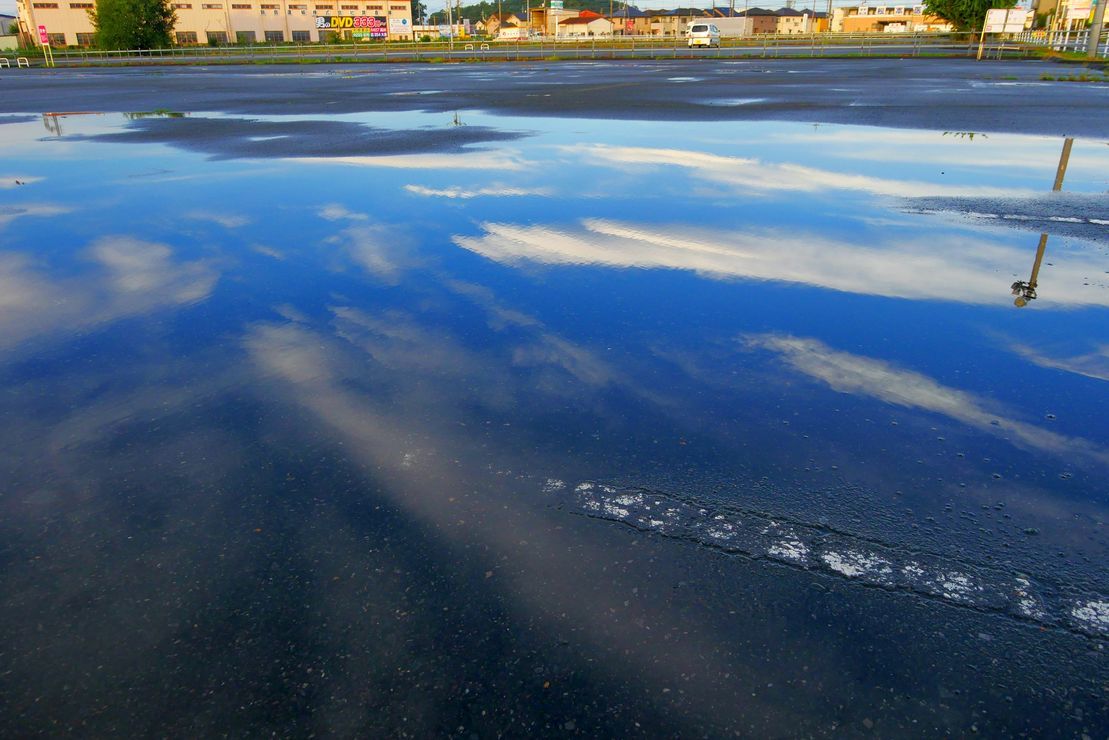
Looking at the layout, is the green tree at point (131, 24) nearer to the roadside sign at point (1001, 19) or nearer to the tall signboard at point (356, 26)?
the tall signboard at point (356, 26)

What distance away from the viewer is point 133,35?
74.5 metres

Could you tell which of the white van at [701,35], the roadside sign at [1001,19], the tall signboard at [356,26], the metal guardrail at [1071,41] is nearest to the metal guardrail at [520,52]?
the white van at [701,35]

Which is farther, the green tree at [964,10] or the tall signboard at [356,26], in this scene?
the tall signboard at [356,26]

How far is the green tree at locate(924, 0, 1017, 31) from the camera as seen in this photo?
214 feet

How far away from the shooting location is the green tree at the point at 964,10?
Answer: 65.4 meters

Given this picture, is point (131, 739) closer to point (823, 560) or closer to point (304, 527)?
point (304, 527)

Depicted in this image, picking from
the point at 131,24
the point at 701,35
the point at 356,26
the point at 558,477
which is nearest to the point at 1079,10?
the point at 701,35

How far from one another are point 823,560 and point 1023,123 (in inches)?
620

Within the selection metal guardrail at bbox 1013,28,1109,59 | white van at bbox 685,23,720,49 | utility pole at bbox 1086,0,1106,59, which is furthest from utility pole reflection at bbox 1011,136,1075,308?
white van at bbox 685,23,720,49

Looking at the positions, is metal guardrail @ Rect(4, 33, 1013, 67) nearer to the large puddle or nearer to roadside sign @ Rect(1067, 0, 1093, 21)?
roadside sign @ Rect(1067, 0, 1093, 21)

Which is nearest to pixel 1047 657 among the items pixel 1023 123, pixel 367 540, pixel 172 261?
pixel 367 540

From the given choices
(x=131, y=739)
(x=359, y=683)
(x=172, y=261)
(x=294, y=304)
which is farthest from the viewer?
(x=172, y=261)

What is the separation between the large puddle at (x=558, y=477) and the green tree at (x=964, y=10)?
73.8 meters

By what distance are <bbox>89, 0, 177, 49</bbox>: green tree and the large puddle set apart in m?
83.1
